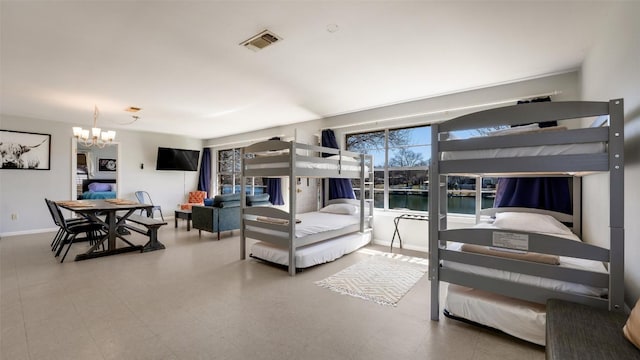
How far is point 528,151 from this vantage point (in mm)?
1871

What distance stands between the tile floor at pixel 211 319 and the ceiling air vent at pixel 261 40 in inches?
96.5

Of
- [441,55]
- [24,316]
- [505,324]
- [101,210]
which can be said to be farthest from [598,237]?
[101,210]

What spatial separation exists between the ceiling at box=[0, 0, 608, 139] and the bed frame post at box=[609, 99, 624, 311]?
1.11 meters

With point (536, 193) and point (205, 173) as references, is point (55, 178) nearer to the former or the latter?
point (205, 173)

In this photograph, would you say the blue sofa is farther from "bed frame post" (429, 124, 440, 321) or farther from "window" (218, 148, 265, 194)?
"bed frame post" (429, 124, 440, 321)

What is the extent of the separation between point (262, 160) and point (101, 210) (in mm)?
2514

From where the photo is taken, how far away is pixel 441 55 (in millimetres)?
2871

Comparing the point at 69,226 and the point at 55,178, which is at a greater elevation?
the point at 55,178

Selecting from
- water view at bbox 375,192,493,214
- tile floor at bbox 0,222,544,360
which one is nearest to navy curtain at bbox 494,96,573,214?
water view at bbox 375,192,493,214

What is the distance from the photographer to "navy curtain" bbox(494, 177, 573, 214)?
3.34 meters

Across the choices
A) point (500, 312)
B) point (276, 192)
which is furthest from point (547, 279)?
point (276, 192)

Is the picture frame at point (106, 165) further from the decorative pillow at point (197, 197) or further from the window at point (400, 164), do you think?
the window at point (400, 164)

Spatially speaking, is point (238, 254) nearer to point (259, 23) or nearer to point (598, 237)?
point (259, 23)

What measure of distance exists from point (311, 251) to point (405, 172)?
7.77 feet
